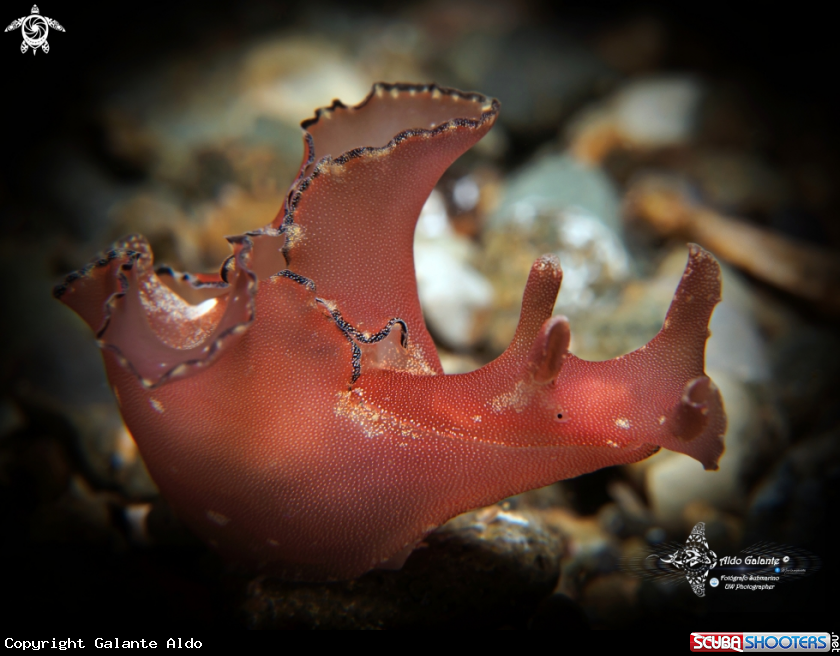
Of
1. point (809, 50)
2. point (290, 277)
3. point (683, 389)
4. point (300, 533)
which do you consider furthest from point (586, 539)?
point (809, 50)

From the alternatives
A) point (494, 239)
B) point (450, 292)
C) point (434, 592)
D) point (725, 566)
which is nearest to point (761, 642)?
point (725, 566)

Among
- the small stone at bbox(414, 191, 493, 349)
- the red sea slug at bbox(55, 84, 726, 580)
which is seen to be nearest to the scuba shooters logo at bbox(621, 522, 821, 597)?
the red sea slug at bbox(55, 84, 726, 580)

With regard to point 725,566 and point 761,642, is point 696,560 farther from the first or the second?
point 761,642

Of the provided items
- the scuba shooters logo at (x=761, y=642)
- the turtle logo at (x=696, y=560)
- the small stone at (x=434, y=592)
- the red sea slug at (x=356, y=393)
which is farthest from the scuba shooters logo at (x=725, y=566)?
the red sea slug at (x=356, y=393)

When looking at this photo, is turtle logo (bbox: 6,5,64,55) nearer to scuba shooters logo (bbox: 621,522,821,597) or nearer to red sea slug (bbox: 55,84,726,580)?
red sea slug (bbox: 55,84,726,580)

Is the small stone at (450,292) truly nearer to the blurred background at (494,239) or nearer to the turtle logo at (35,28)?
the blurred background at (494,239)

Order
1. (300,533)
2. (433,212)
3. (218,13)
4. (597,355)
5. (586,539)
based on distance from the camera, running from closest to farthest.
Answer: (300,533), (586,539), (597,355), (433,212), (218,13)

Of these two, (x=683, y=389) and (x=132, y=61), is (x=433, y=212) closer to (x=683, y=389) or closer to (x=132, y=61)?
(x=683, y=389)
